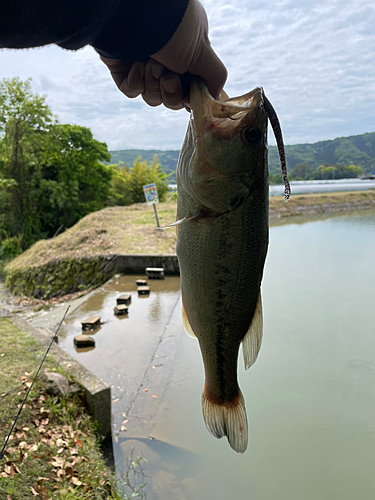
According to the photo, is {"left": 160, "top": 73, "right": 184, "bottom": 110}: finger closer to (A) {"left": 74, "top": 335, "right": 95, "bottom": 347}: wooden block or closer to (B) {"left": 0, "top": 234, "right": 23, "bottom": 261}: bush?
(A) {"left": 74, "top": 335, "right": 95, "bottom": 347}: wooden block

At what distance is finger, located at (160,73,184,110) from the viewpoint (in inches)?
52.1

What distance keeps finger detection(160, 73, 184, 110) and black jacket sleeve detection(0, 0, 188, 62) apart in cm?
14

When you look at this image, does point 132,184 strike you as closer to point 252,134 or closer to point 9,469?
point 9,469

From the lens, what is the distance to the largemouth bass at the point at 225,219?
129 centimetres

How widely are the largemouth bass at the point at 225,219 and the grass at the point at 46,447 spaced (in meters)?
1.66

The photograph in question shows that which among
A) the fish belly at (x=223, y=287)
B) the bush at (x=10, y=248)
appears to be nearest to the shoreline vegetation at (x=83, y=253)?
the bush at (x=10, y=248)

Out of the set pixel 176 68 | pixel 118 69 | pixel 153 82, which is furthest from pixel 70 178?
pixel 176 68

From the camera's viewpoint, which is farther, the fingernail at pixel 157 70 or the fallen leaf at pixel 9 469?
the fallen leaf at pixel 9 469

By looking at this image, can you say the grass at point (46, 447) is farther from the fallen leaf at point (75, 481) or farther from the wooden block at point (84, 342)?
the wooden block at point (84, 342)

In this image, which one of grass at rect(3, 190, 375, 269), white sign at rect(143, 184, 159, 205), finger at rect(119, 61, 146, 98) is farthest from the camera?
white sign at rect(143, 184, 159, 205)

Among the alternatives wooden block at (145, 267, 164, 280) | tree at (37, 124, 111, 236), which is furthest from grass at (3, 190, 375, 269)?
tree at (37, 124, 111, 236)

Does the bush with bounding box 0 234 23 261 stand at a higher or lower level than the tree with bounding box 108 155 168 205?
lower

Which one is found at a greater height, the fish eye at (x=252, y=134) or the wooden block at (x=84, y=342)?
the fish eye at (x=252, y=134)

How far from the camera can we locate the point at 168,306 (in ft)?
24.2
